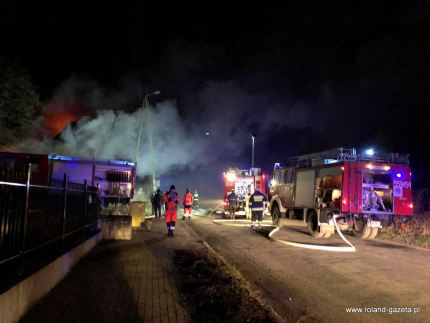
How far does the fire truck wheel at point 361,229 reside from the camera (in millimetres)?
14219

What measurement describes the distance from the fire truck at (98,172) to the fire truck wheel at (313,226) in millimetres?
8259

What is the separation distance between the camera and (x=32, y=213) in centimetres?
595

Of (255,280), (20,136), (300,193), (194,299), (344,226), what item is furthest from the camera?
(20,136)

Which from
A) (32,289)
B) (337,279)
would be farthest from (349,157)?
(32,289)

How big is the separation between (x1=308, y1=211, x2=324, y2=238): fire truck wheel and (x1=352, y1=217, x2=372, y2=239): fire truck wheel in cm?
Answer: 113

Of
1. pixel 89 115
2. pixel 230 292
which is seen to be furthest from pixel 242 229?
pixel 89 115

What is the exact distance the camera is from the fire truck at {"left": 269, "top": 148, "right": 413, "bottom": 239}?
1386 centimetres

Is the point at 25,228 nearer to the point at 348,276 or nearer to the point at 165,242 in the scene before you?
the point at 348,276

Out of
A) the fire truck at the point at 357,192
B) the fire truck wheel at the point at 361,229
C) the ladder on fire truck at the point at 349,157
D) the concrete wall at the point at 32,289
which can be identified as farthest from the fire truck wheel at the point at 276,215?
the concrete wall at the point at 32,289

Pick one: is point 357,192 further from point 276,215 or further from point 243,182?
point 243,182

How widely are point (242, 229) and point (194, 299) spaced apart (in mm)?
11175

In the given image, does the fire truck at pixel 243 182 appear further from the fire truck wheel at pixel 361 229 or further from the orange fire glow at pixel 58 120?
the orange fire glow at pixel 58 120

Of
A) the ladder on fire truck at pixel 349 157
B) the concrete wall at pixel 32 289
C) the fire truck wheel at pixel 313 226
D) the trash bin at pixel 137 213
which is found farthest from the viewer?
the trash bin at pixel 137 213

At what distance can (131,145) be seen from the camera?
92.4 ft
